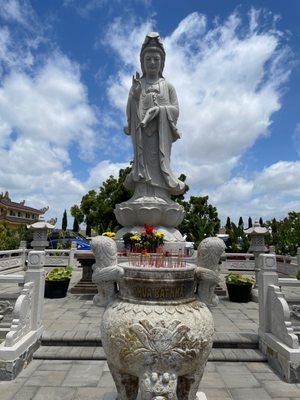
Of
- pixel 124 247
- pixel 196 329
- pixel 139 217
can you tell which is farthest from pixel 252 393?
pixel 139 217

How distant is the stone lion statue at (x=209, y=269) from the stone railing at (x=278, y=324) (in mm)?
1766

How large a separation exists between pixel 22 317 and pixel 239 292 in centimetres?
504

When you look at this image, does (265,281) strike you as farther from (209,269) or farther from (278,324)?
(209,269)

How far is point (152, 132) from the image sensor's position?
931 cm

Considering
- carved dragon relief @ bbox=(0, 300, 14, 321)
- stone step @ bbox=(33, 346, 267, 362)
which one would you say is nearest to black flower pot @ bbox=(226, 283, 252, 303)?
stone step @ bbox=(33, 346, 267, 362)

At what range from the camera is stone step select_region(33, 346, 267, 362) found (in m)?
4.47

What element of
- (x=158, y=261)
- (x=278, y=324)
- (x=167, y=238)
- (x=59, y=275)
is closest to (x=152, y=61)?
(x=167, y=238)

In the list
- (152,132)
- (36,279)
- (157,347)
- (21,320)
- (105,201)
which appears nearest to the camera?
(157,347)

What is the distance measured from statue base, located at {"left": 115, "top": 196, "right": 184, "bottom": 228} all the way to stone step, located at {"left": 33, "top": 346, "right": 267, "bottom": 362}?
4.18 meters

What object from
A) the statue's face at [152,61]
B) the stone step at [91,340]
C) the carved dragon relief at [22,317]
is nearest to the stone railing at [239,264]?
the statue's face at [152,61]

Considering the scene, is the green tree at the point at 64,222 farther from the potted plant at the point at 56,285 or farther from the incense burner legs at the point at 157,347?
the incense burner legs at the point at 157,347

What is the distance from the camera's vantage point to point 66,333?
5004 mm

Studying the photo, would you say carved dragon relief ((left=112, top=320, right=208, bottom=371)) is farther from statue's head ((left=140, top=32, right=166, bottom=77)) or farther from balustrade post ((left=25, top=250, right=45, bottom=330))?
statue's head ((left=140, top=32, right=166, bottom=77))

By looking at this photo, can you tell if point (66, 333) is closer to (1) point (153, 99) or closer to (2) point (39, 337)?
(2) point (39, 337)
